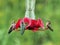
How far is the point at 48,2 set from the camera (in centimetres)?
546

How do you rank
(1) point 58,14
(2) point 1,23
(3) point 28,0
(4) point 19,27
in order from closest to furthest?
(4) point 19,27 → (3) point 28,0 → (2) point 1,23 → (1) point 58,14

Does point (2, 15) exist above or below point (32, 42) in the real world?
above

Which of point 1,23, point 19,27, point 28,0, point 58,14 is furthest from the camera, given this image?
point 58,14

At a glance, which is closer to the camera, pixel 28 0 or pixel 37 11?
pixel 28 0

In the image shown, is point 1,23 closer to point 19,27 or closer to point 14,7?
point 14,7

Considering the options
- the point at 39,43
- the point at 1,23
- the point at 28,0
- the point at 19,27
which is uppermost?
the point at 28,0

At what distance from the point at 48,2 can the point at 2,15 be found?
82 cm

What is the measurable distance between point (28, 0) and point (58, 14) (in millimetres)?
2710

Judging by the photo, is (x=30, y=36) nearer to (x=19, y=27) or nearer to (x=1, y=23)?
(x=1, y=23)

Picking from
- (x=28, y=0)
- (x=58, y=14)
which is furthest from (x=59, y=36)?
(x=28, y=0)

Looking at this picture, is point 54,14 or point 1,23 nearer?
point 1,23

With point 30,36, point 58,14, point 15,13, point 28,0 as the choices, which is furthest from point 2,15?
point 28,0

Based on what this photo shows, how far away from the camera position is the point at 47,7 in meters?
5.41

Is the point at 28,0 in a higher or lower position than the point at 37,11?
higher
